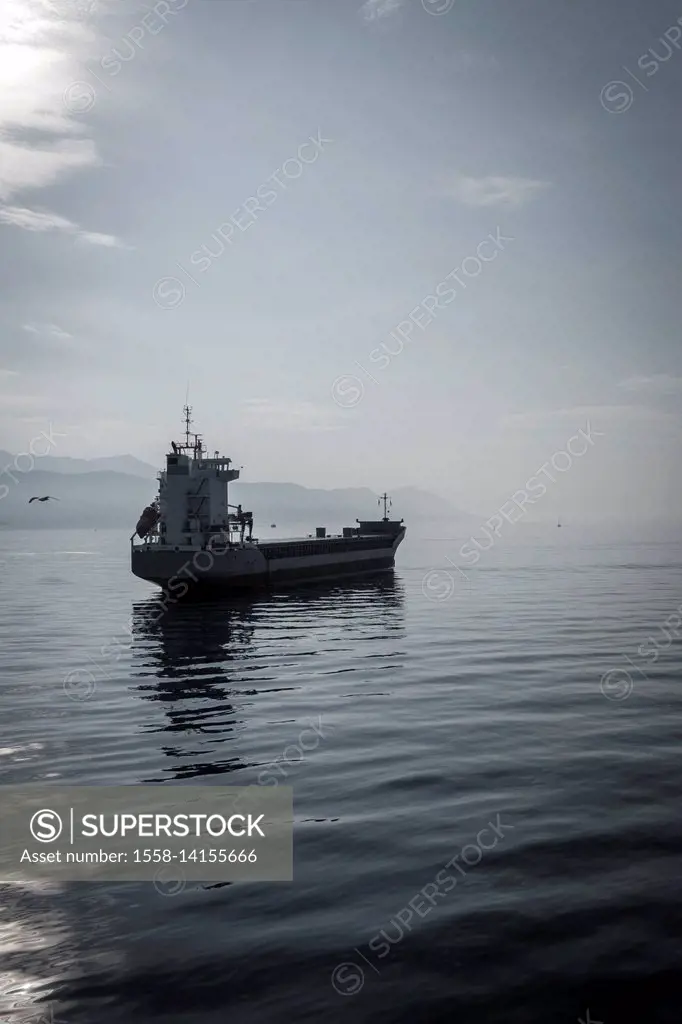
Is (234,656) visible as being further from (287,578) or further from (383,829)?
(287,578)

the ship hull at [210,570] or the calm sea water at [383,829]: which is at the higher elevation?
the ship hull at [210,570]

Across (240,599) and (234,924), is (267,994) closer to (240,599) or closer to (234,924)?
(234,924)

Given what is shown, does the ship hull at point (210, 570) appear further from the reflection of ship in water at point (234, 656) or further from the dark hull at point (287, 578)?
the reflection of ship in water at point (234, 656)

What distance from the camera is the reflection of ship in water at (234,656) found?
83.0ft

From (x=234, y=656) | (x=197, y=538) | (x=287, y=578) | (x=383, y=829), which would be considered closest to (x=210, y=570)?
(x=197, y=538)

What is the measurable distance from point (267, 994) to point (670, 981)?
6.00 m

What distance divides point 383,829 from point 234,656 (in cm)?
2624

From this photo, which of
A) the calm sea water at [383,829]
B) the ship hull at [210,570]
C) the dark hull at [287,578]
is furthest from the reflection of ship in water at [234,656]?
the ship hull at [210,570]

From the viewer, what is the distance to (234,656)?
42031mm

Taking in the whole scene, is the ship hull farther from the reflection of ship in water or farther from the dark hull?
the reflection of ship in water

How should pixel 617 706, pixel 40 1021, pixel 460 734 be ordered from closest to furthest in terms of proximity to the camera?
1. pixel 40 1021
2. pixel 460 734
3. pixel 617 706

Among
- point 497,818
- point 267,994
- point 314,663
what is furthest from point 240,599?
point 267,994

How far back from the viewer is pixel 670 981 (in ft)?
36.2

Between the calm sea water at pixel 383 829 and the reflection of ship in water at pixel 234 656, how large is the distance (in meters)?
0.24
